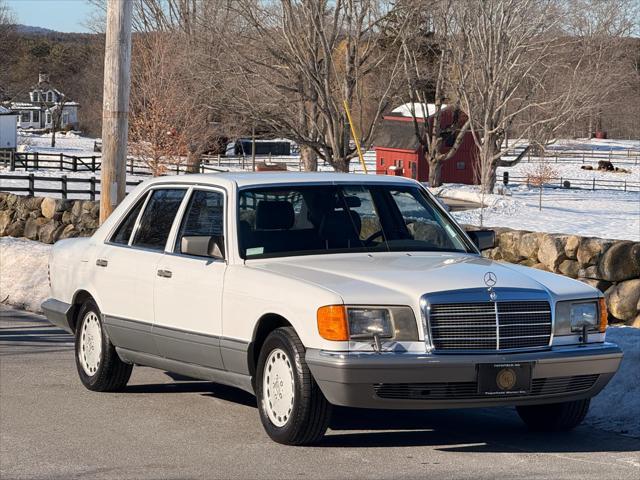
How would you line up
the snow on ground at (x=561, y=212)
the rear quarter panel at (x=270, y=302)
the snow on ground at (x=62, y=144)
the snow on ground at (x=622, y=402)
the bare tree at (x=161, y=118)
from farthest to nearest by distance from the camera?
the snow on ground at (x=62, y=144), the bare tree at (x=161, y=118), the snow on ground at (x=561, y=212), the snow on ground at (x=622, y=402), the rear quarter panel at (x=270, y=302)

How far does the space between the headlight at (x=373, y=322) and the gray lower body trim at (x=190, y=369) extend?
103 cm

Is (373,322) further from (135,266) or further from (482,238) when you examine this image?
(135,266)

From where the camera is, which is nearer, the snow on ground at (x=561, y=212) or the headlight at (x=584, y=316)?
the headlight at (x=584, y=316)

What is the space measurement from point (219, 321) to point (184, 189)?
1.41 meters

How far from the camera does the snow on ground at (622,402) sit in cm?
848

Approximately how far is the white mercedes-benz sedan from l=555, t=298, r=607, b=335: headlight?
12mm

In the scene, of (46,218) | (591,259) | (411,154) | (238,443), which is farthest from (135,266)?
(411,154)

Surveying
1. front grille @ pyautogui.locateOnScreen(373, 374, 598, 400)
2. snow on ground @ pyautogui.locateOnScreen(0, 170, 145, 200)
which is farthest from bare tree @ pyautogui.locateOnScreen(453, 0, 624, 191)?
front grille @ pyautogui.locateOnScreen(373, 374, 598, 400)

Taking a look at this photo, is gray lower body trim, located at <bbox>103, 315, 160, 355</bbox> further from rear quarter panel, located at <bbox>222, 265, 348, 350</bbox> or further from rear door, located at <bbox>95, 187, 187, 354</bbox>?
rear quarter panel, located at <bbox>222, 265, 348, 350</bbox>

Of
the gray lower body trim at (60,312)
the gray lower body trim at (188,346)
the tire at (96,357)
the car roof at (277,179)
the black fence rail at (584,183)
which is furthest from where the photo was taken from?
the black fence rail at (584,183)

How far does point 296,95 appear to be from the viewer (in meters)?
46.7

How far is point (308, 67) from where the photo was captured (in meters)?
44.9

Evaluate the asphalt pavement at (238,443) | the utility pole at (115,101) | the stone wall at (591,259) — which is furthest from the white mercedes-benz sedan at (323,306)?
the utility pole at (115,101)

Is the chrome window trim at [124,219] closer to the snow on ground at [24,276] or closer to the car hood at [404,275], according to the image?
the car hood at [404,275]
